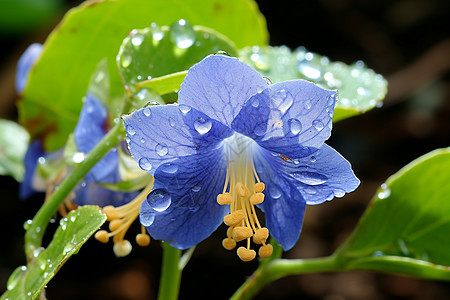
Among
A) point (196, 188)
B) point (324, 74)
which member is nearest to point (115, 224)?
point (196, 188)

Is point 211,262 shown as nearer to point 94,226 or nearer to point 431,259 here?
point 431,259

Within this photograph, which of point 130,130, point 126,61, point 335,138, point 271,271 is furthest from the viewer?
point 335,138

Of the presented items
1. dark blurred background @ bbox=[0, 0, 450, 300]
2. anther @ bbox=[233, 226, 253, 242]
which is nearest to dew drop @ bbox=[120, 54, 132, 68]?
anther @ bbox=[233, 226, 253, 242]

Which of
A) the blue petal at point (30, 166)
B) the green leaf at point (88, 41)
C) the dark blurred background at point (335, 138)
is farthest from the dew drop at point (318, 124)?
the dark blurred background at point (335, 138)

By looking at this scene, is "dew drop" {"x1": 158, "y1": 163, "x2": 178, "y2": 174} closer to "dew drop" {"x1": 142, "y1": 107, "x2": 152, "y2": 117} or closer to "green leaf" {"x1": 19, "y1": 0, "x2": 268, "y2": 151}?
"dew drop" {"x1": 142, "y1": 107, "x2": 152, "y2": 117}

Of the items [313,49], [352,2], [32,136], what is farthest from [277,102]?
[352,2]

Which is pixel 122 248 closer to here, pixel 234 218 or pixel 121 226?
pixel 121 226
